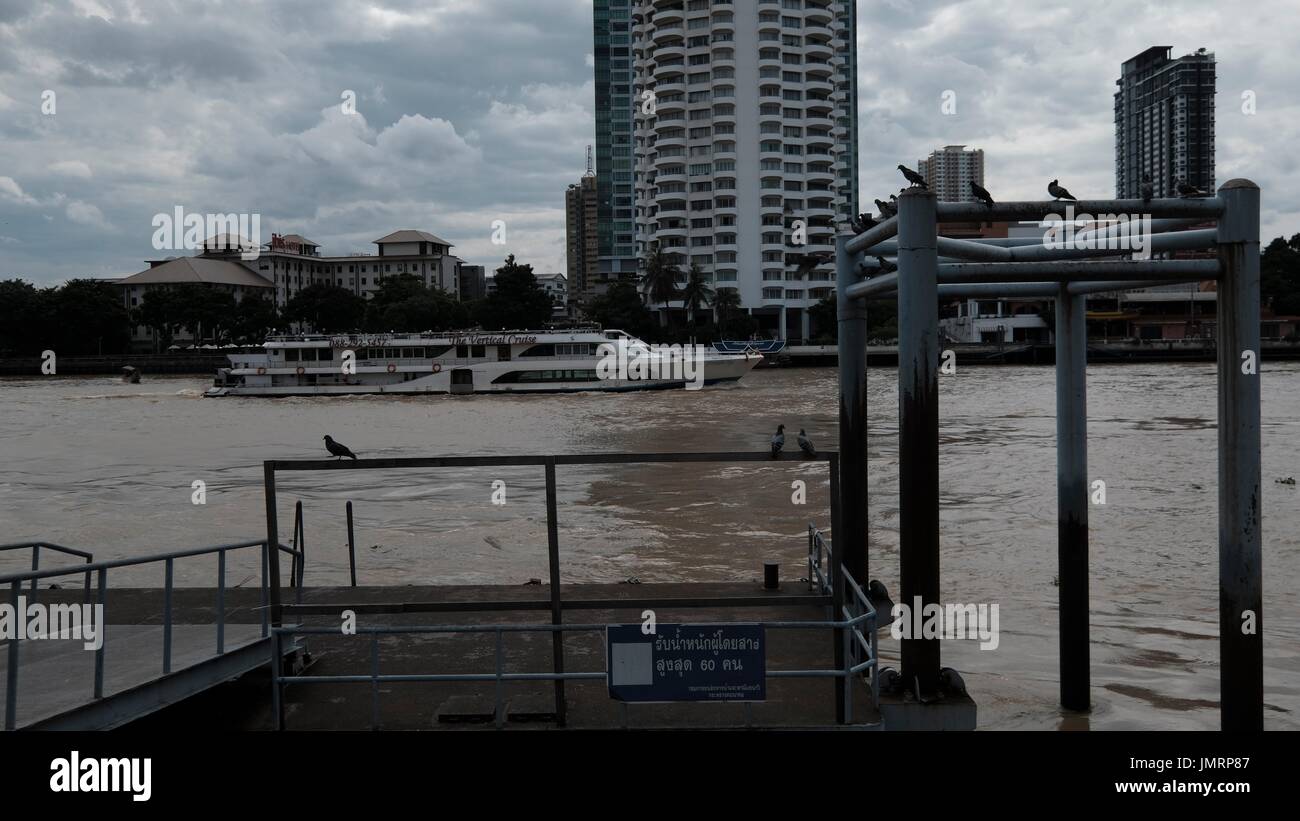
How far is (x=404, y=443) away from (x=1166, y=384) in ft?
147

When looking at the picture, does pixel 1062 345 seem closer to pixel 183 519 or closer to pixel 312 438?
pixel 183 519

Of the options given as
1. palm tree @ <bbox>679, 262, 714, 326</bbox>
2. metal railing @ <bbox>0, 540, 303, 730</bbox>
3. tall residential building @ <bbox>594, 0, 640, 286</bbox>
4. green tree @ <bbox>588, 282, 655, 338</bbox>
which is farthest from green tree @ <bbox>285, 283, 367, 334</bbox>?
metal railing @ <bbox>0, 540, 303, 730</bbox>

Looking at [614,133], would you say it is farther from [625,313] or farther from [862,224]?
[862,224]

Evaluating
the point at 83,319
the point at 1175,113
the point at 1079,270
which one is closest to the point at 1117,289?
the point at 1079,270

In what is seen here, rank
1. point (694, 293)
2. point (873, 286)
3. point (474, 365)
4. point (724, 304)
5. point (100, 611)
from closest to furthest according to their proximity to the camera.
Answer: point (100, 611) → point (873, 286) → point (474, 365) → point (694, 293) → point (724, 304)

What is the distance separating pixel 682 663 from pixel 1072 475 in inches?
152

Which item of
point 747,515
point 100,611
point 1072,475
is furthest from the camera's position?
point 747,515

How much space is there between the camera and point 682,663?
6668mm

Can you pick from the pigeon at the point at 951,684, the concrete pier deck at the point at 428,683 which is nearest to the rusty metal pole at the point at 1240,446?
the pigeon at the point at 951,684

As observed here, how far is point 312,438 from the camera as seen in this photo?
43812 mm

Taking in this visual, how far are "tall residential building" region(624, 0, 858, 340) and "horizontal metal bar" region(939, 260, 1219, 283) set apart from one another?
121016 mm

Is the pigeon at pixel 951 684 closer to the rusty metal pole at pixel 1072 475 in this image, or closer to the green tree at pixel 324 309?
the rusty metal pole at pixel 1072 475
